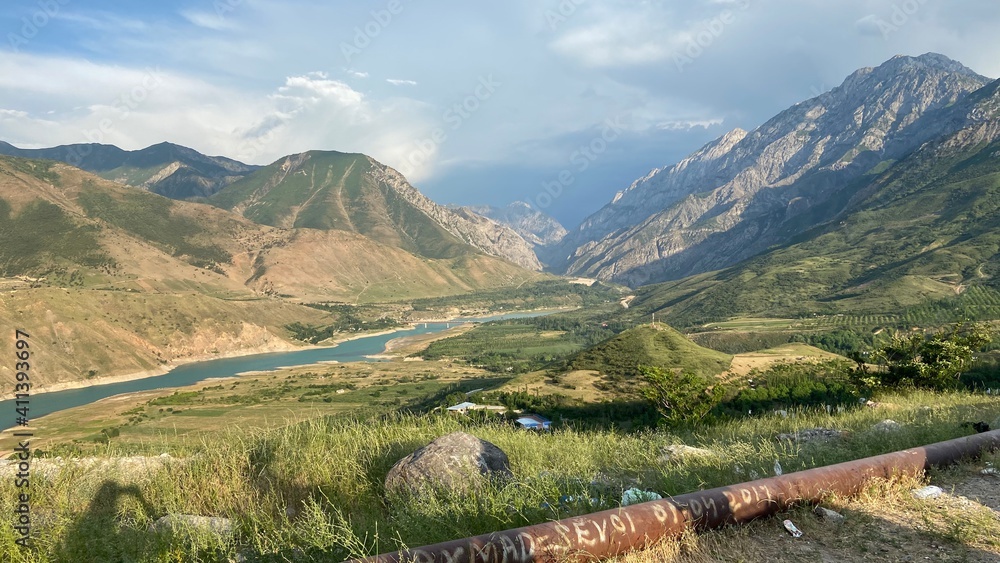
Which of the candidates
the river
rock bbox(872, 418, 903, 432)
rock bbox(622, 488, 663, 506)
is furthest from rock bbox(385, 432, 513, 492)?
the river

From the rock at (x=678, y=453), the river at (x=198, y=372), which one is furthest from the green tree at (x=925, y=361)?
the river at (x=198, y=372)

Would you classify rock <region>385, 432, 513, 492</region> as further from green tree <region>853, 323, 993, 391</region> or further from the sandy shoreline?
the sandy shoreline

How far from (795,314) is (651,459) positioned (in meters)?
216

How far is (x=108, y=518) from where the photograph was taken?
6.79 m

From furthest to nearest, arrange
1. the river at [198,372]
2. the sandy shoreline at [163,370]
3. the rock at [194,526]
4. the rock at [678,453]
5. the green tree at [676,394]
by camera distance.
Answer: the sandy shoreline at [163,370], the river at [198,372], the green tree at [676,394], the rock at [678,453], the rock at [194,526]

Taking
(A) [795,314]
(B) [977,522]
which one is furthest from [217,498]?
(A) [795,314]

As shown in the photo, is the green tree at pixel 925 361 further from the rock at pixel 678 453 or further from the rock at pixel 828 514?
the rock at pixel 828 514

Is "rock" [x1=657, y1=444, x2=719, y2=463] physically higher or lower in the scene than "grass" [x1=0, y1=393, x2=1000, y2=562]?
lower

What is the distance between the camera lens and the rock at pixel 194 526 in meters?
5.78

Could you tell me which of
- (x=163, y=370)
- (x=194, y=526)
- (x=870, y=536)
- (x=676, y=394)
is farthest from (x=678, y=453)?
(x=163, y=370)

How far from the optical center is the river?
101500 millimetres

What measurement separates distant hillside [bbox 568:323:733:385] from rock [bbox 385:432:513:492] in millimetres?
86426

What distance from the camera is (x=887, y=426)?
11.2 meters

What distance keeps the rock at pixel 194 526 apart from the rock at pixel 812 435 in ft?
33.4
